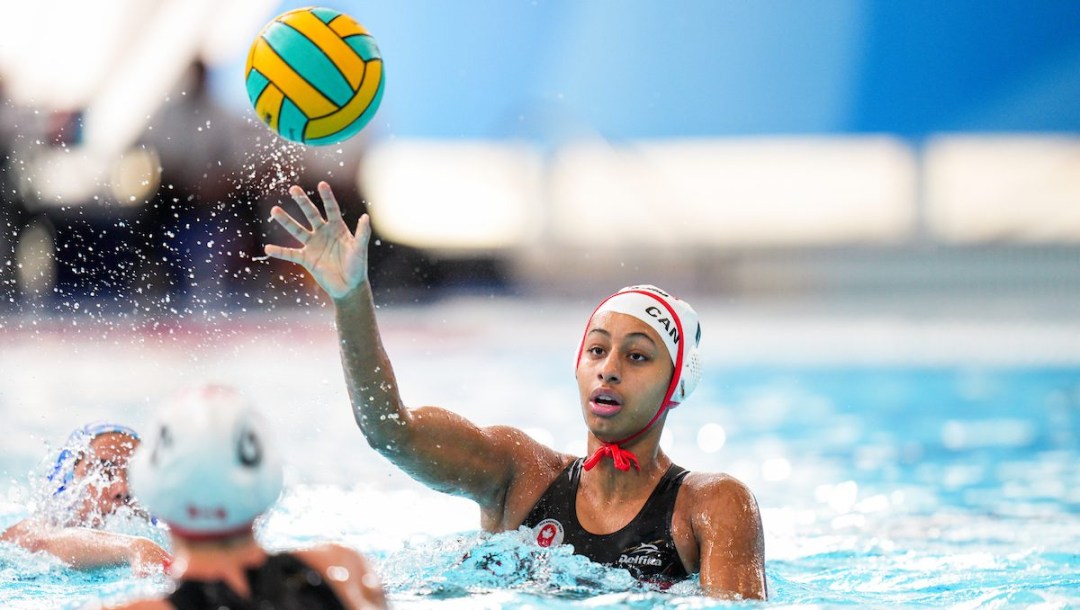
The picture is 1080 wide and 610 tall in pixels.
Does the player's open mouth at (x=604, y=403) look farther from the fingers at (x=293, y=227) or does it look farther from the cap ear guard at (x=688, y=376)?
the fingers at (x=293, y=227)

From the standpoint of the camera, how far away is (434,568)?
3357 mm

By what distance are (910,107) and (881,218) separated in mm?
1385

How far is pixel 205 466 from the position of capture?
157 cm

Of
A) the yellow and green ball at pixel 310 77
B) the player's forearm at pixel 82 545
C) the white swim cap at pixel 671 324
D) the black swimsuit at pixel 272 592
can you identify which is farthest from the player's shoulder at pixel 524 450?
the black swimsuit at pixel 272 592

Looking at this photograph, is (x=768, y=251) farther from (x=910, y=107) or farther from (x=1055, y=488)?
(x=1055, y=488)

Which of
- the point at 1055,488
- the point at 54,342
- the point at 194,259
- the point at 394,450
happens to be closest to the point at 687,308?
the point at 394,450

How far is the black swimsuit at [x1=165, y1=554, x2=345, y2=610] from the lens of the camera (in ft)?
5.18

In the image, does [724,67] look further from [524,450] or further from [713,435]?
[524,450]

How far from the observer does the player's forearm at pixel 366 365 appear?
2947 millimetres

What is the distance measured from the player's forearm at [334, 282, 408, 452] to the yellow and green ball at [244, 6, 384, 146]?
581mm

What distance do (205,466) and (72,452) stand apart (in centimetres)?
270

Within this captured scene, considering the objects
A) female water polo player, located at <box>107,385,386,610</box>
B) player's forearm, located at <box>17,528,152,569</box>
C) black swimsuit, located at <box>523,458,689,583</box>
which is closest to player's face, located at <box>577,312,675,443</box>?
black swimsuit, located at <box>523,458,689,583</box>

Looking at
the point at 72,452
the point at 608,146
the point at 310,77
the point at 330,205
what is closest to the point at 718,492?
the point at 330,205

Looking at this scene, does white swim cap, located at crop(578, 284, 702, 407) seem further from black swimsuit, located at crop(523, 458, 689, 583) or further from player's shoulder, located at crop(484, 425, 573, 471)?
player's shoulder, located at crop(484, 425, 573, 471)
